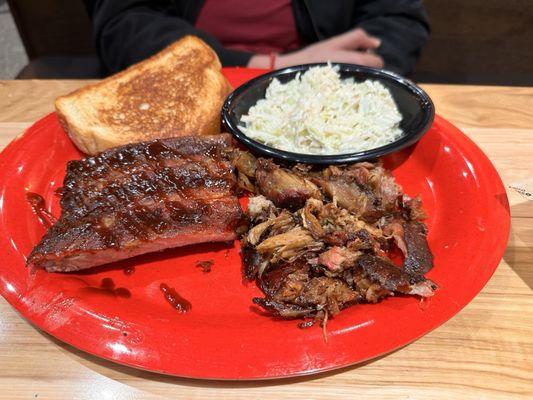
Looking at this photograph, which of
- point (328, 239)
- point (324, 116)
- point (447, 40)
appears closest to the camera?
point (328, 239)

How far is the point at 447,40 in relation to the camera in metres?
5.29

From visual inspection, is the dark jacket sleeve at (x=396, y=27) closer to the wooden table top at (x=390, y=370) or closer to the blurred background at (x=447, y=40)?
the blurred background at (x=447, y=40)

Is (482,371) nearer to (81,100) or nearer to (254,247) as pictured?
(254,247)

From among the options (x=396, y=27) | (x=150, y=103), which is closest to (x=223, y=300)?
(x=150, y=103)

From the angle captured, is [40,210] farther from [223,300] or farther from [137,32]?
[137,32]

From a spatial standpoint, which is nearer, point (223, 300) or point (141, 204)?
point (223, 300)

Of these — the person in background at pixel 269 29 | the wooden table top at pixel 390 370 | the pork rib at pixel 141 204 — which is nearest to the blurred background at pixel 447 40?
the person in background at pixel 269 29

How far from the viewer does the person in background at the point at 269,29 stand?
3521 mm

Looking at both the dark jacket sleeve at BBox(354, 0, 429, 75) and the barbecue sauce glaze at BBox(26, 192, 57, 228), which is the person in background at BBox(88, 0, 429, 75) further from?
A: the barbecue sauce glaze at BBox(26, 192, 57, 228)

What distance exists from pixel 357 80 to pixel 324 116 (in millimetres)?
489

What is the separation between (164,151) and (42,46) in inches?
159

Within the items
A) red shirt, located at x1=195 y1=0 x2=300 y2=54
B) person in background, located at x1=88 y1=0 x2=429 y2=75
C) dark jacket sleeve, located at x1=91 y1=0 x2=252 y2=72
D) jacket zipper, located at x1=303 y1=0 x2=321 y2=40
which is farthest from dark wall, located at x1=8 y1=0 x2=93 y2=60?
jacket zipper, located at x1=303 y1=0 x2=321 y2=40

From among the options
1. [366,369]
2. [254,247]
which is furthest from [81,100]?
[366,369]

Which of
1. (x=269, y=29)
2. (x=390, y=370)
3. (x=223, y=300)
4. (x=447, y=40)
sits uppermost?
(x=269, y=29)
